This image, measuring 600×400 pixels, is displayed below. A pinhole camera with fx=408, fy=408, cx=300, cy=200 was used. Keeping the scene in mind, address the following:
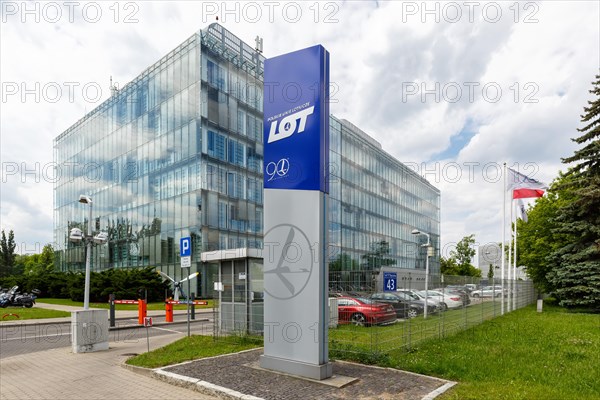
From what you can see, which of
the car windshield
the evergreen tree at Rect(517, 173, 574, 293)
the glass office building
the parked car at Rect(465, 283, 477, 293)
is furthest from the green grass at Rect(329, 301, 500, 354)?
the glass office building

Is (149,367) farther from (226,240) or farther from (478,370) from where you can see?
(226,240)

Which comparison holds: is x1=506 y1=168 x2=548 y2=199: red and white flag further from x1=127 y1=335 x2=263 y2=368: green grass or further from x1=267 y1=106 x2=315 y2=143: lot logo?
x1=267 y1=106 x2=315 y2=143: lot logo

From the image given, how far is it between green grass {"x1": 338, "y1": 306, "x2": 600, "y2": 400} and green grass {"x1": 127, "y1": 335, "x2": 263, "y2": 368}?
3924mm

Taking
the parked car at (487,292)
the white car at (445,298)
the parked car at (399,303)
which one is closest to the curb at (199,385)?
the parked car at (399,303)

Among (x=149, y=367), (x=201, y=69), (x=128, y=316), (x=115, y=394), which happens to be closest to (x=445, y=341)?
(x=149, y=367)

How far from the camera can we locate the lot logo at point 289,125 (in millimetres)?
8125

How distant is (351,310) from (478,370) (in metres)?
2.84

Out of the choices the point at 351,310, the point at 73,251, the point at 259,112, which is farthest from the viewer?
the point at 73,251

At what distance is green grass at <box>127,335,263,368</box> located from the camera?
9.24m

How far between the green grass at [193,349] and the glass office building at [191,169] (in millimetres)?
23227

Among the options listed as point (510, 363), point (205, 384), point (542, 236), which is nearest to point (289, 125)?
point (205, 384)

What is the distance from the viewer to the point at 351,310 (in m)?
9.48

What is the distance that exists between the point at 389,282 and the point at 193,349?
211 inches

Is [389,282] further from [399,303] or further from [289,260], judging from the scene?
[289,260]
